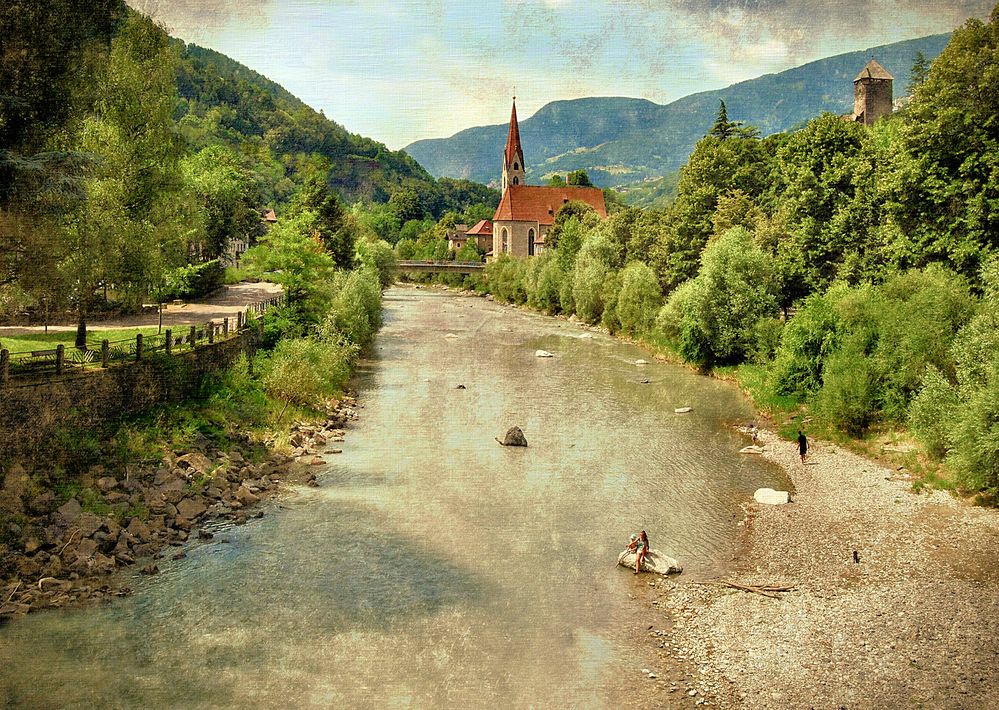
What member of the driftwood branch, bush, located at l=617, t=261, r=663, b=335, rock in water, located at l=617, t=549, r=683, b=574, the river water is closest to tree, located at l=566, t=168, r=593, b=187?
bush, located at l=617, t=261, r=663, b=335

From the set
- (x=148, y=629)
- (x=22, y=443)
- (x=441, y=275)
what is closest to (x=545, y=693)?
(x=148, y=629)

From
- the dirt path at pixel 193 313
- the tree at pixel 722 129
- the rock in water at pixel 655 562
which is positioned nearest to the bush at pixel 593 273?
the tree at pixel 722 129

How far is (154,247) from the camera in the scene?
97.9 ft

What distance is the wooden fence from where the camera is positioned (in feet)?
74.0

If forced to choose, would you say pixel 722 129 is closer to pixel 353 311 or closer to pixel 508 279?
pixel 508 279

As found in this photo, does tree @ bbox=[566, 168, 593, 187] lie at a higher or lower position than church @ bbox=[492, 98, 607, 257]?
higher

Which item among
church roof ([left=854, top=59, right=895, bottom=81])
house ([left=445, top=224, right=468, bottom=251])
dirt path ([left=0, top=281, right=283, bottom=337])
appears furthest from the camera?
house ([left=445, top=224, right=468, bottom=251])

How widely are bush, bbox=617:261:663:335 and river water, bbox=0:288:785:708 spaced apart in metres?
25.8

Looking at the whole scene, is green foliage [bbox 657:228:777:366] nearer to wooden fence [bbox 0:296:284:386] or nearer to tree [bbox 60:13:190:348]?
wooden fence [bbox 0:296:284:386]

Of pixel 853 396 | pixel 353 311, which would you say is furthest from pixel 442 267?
pixel 853 396

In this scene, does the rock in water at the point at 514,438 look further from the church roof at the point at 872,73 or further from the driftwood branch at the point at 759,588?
the church roof at the point at 872,73

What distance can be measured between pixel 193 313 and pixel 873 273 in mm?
36044

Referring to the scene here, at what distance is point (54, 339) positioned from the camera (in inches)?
1209

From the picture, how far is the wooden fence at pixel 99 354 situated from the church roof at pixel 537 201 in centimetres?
10575
